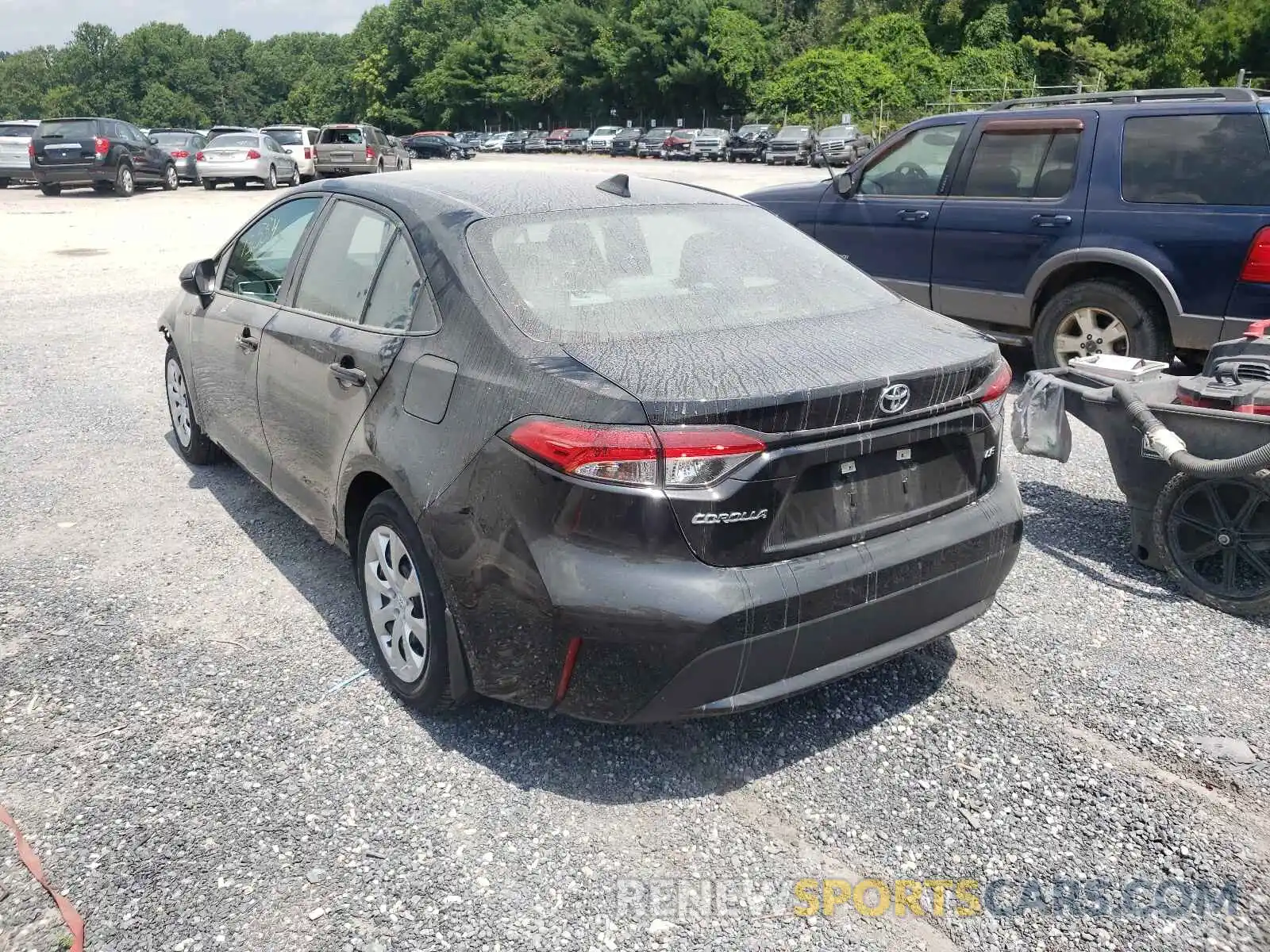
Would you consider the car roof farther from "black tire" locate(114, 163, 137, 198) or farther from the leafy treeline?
the leafy treeline

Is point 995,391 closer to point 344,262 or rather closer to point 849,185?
point 344,262

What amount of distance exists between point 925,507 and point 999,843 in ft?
3.06

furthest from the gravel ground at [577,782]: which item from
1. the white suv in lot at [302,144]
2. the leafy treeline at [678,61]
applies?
the leafy treeline at [678,61]

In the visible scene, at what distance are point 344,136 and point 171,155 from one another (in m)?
5.31

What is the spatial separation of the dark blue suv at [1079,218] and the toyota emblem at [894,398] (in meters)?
4.11

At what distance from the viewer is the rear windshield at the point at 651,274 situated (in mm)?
3158

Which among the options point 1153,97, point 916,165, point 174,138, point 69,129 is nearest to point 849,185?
point 916,165

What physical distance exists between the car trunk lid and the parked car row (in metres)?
24.7

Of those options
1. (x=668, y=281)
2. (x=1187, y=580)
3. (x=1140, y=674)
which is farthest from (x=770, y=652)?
(x=1187, y=580)

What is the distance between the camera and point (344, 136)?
31.5 m

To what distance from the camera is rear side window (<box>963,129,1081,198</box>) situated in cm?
694

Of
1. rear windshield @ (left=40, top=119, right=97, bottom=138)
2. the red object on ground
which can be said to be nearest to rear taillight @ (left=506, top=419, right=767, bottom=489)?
the red object on ground

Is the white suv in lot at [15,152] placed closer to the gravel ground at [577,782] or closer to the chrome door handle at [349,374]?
the gravel ground at [577,782]

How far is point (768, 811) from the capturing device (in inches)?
118
